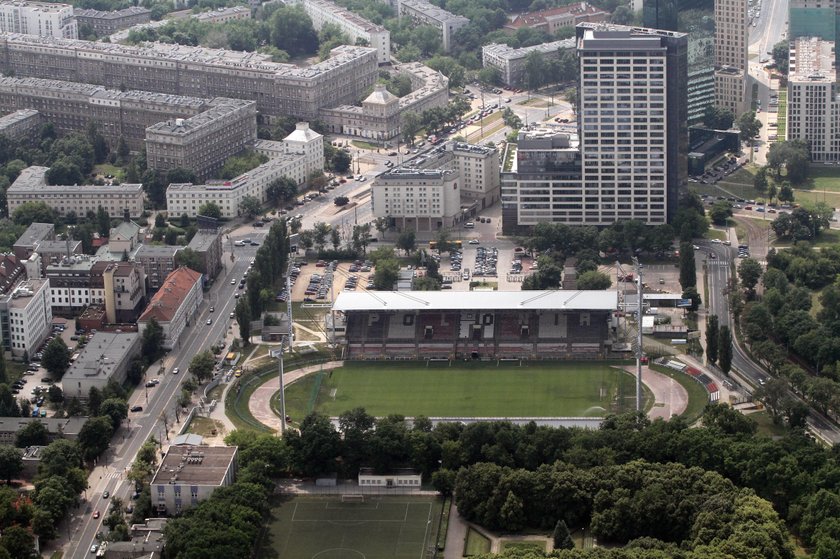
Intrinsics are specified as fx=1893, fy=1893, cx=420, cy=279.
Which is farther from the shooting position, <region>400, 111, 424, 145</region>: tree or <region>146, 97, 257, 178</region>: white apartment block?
<region>400, 111, 424, 145</region>: tree

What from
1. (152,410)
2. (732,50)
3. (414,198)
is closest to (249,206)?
(414,198)

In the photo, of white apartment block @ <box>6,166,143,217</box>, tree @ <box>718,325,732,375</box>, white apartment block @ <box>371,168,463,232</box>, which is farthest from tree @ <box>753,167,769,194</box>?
white apartment block @ <box>6,166,143,217</box>

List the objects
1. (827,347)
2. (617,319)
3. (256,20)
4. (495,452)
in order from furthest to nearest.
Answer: (256,20)
(617,319)
(827,347)
(495,452)

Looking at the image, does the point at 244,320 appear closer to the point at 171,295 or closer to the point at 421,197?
the point at 171,295

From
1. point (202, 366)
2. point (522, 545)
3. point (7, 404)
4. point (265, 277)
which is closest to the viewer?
point (522, 545)

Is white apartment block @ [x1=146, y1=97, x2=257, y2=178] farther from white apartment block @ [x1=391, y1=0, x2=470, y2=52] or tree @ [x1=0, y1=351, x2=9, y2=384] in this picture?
white apartment block @ [x1=391, y1=0, x2=470, y2=52]

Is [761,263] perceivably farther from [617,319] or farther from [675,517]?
[675,517]

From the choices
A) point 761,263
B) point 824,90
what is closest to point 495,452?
point 761,263
